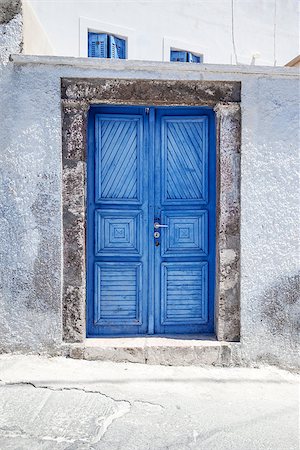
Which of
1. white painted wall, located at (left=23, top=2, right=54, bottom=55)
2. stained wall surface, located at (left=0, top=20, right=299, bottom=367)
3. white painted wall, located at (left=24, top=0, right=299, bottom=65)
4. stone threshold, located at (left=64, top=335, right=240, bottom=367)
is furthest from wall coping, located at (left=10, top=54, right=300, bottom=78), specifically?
white painted wall, located at (left=24, top=0, right=299, bottom=65)

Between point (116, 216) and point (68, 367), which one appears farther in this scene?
point (116, 216)

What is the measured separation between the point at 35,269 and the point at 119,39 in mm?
5721

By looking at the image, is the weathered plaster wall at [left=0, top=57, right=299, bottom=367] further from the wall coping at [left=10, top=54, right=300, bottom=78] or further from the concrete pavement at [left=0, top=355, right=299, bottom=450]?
the concrete pavement at [left=0, top=355, right=299, bottom=450]

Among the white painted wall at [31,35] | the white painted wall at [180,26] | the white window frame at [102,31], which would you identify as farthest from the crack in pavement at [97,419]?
the white window frame at [102,31]

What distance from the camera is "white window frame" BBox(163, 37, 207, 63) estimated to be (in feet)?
29.2

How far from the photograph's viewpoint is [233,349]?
4.30 m

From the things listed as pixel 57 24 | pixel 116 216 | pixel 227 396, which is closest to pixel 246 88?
pixel 116 216

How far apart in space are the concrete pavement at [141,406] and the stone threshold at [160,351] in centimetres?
7

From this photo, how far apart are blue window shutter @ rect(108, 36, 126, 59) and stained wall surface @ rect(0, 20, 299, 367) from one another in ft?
14.1

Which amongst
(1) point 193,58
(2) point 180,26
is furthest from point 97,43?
(1) point 193,58

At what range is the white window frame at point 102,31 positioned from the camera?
8.05 meters

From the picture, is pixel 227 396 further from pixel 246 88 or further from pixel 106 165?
pixel 246 88

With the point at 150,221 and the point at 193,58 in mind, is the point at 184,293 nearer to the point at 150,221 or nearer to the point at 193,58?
the point at 150,221

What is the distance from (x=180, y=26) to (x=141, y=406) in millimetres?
7721
